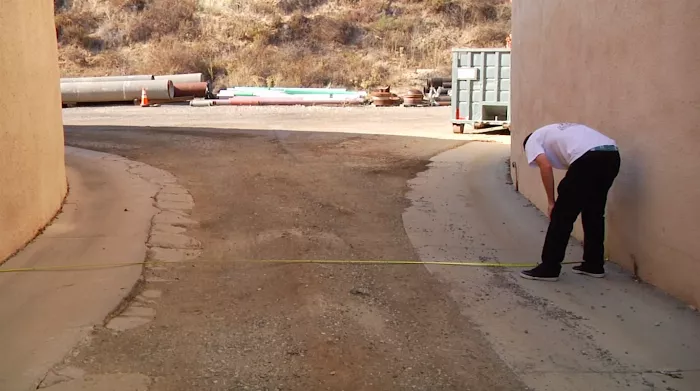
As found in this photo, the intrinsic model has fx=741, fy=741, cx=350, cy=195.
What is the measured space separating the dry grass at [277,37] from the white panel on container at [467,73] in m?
17.0

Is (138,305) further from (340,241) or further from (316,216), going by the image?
(316,216)

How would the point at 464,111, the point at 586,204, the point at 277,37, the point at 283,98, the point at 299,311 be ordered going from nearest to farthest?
the point at 299,311 → the point at 586,204 → the point at 464,111 → the point at 283,98 → the point at 277,37

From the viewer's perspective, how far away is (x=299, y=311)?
516 cm

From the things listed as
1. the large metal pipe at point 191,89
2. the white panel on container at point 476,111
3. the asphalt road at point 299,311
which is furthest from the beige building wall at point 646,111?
the large metal pipe at point 191,89

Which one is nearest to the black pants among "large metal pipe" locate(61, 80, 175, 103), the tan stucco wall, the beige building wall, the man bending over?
the man bending over

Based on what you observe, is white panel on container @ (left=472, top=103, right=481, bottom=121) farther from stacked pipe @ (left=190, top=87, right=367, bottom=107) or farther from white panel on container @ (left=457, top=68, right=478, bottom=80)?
stacked pipe @ (left=190, top=87, right=367, bottom=107)

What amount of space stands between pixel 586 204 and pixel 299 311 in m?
2.39

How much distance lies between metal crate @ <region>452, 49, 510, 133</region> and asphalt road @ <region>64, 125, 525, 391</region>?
775cm

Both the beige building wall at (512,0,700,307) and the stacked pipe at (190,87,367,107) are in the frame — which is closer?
the beige building wall at (512,0,700,307)

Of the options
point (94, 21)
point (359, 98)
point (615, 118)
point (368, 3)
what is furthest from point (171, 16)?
point (615, 118)

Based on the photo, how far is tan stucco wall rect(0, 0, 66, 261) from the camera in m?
6.15

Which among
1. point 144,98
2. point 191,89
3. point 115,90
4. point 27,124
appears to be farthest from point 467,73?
point 115,90

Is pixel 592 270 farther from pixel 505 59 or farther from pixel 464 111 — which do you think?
pixel 464 111

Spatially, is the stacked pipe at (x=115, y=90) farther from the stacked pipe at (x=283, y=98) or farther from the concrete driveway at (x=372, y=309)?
the concrete driveway at (x=372, y=309)
